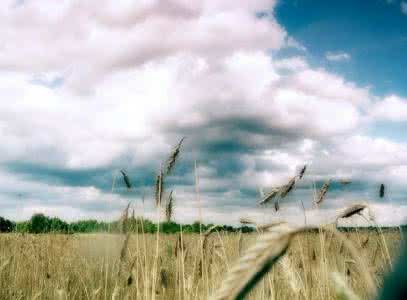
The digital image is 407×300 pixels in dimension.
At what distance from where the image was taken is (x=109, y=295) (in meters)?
4.32

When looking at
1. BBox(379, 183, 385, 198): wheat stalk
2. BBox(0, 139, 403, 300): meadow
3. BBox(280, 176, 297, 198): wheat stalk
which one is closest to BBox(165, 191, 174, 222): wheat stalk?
BBox(0, 139, 403, 300): meadow

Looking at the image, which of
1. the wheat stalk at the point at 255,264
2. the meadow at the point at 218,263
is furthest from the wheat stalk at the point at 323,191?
the wheat stalk at the point at 255,264

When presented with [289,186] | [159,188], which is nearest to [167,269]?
[159,188]

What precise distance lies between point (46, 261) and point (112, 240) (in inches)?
112

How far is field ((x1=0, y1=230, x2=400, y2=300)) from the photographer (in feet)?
8.96

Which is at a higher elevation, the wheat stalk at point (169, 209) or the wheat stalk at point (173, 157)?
the wheat stalk at point (173, 157)

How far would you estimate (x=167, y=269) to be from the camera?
4055 millimetres

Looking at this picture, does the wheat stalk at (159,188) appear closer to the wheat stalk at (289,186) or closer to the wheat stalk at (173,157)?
the wheat stalk at (173,157)

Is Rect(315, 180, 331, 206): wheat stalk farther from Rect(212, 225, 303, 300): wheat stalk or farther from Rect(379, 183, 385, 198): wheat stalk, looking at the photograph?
Rect(212, 225, 303, 300): wheat stalk

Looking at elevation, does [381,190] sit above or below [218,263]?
above

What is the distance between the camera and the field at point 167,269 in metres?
2.73

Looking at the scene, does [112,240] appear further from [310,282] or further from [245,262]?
[245,262]

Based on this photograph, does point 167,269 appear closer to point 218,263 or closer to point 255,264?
point 218,263

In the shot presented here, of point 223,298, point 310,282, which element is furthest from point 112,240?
point 223,298
